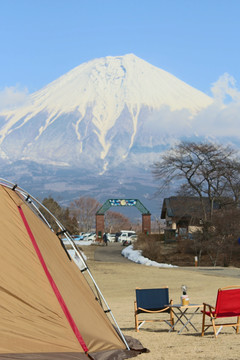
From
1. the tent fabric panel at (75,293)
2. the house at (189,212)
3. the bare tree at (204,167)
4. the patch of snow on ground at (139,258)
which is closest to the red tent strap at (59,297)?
the tent fabric panel at (75,293)

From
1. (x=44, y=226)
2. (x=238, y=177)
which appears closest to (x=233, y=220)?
(x=238, y=177)

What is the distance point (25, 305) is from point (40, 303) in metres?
0.22

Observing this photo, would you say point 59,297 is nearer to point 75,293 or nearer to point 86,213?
point 75,293

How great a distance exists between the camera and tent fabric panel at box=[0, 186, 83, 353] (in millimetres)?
8352

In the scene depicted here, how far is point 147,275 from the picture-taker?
96.9 feet

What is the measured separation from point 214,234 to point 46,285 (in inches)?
1332

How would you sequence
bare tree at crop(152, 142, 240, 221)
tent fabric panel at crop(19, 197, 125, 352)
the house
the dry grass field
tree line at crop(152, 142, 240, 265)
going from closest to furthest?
tent fabric panel at crop(19, 197, 125, 352) → the dry grass field → tree line at crop(152, 142, 240, 265) → bare tree at crop(152, 142, 240, 221) → the house

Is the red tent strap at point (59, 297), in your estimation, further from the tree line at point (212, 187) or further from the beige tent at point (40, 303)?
the tree line at point (212, 187)

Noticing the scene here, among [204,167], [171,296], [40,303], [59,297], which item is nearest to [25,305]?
[40,303]

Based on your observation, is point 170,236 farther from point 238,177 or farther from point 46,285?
point 46,285

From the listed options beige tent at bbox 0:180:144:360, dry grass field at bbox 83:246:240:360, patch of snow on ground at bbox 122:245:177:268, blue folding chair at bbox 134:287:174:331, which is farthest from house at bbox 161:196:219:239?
beige tent at bbox 0:180:144:360

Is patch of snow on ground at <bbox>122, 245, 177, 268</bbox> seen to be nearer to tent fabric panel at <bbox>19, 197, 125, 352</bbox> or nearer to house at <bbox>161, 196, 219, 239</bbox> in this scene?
house at <bbox>161, 196, 219, 239</bbox>

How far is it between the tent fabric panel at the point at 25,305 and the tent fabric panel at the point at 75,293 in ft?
0.93

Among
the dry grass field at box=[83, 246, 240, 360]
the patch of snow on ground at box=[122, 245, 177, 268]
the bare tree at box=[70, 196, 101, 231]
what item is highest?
the bare tree at box=[70, 196, 101, 231]
